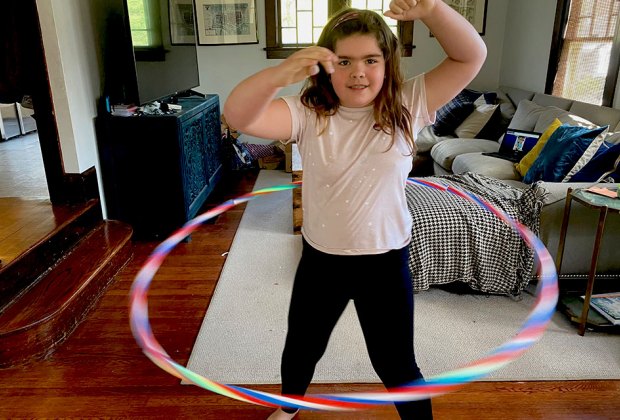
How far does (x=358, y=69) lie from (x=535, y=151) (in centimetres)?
269

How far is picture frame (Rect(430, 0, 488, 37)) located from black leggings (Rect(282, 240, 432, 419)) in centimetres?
515

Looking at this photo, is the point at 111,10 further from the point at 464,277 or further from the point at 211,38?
the point at 464,277

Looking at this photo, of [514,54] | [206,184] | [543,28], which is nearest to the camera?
[206,184]

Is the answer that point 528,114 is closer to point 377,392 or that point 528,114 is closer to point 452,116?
point 452,116

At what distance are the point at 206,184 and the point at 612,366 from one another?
3211 millimetres

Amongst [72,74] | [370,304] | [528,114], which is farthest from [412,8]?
[528,114]

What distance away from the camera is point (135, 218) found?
3562 millimetres

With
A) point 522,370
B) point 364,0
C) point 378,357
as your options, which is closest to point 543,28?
point 364,0

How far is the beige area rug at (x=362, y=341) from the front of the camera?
2.03m

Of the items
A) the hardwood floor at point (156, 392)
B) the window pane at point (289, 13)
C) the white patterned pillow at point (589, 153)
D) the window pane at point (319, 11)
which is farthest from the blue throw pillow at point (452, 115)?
the hardwood floor at point (156, 392)

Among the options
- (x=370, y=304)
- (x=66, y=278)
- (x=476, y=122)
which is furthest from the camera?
(x=476, y=122)

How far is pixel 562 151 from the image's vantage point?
9.52ft

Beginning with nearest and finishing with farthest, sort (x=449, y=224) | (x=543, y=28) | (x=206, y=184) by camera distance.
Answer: (x=449, y=224)
(x=206, y=184)
(x=543, y=28)

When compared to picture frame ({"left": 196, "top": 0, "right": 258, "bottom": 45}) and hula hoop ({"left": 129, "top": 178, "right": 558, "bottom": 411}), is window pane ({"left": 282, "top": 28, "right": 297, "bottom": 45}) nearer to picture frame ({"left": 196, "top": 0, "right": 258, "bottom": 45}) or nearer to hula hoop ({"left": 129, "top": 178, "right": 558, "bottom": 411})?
picture frame ({"left": 196, "top": 0, "right": 258, "bottom": 45})
